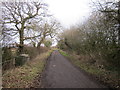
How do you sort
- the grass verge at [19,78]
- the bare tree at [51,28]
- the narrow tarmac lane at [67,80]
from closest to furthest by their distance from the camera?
1. the grass verge at [19,78]
2. the narrow tarmac lane at [67,80]
3. the bare tree at [51,28]

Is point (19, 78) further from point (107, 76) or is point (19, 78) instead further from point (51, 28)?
point (51, 28)

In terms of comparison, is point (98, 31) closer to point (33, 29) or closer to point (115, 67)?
point (115, 67)

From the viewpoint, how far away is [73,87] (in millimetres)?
3969

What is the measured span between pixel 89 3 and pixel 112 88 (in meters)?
6.01

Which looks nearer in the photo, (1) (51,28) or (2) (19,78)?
(2) (19,78)

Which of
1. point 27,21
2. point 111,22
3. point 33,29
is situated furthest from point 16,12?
point 111,22

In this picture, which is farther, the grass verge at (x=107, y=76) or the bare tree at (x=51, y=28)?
the bare tree at (x=51, y=28)

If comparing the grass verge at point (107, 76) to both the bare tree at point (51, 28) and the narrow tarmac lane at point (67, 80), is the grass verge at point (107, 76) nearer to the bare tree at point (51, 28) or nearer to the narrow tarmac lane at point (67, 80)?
the narrow tarmac lane at point (67, 80)

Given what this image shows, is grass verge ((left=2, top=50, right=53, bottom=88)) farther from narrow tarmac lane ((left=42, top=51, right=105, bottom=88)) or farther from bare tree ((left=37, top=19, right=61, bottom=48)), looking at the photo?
bare tree ((left=37, top=19, right=61, bottom=48))

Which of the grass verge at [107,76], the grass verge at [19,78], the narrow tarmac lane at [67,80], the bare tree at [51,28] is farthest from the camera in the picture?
the bare tree at [51,28]

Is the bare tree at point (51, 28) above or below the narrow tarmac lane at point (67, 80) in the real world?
above

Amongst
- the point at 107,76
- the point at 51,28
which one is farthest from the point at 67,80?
the point at 51,28

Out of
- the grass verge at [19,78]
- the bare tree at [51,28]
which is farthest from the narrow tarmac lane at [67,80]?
the bare tree at [51,28]

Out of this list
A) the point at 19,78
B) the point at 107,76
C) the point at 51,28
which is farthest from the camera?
the point at 51,28
